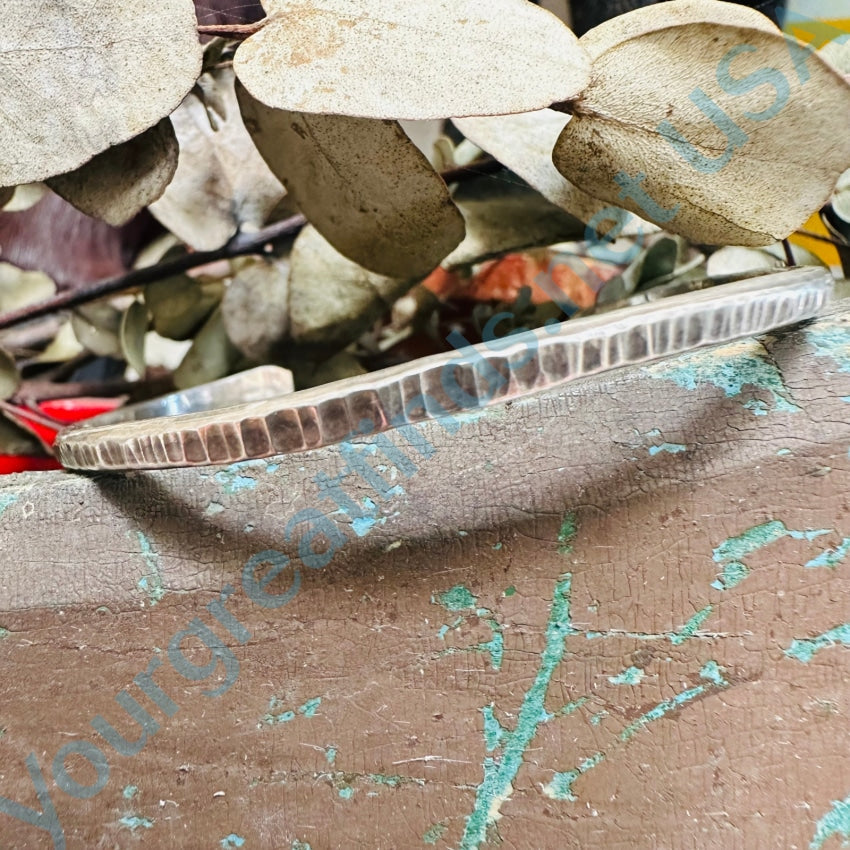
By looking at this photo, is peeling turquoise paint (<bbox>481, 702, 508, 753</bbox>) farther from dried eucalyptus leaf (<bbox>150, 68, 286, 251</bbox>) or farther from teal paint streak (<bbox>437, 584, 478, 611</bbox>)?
dried eucalyptus leaf (<bbox>150, 68, 286, 251</bbox>)

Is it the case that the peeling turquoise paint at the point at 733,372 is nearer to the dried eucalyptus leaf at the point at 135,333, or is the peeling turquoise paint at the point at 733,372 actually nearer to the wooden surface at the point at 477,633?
the wooden surface at the point at 477,633

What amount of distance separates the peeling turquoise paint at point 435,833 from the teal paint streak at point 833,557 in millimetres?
165

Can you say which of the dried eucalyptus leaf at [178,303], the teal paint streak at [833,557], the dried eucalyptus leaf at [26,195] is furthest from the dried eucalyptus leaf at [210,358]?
the teal paint streak at [833,557]

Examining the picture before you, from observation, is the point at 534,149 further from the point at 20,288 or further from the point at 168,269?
the point at 20,288

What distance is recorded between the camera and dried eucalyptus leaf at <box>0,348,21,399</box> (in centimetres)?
45

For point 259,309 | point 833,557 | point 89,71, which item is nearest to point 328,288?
point 259,309

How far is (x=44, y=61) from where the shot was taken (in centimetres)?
26

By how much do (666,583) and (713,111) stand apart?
0.55 ft

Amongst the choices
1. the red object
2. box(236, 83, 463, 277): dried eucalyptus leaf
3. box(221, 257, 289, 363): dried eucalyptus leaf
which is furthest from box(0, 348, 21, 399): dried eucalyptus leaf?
box(236, 83, 463, 277): dried eucalyptus leaf

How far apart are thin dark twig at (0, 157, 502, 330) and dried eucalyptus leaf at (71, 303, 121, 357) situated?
0.15ft

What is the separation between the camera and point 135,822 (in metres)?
0.30

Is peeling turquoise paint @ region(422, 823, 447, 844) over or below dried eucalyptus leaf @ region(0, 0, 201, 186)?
below

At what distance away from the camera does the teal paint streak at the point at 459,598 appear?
11.0 inches

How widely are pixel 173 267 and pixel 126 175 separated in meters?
0.15
